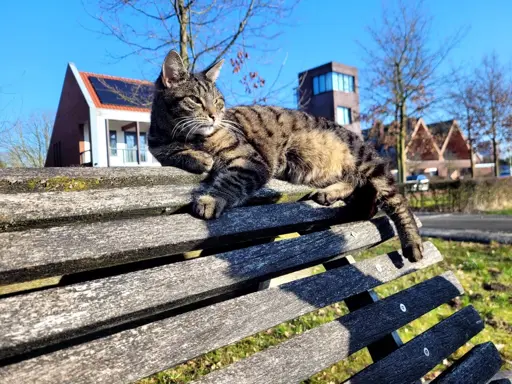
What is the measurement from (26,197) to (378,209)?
2.07 meters

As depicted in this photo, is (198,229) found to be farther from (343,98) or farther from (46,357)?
(343,98)

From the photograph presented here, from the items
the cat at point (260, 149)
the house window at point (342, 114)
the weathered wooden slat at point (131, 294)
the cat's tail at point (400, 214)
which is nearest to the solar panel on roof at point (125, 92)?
the cat at point (260, 149)

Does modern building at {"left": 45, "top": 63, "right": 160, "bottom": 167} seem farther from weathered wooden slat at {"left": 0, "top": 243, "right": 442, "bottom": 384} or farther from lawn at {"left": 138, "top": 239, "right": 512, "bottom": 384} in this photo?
weathered wooden slat at {"left": 0, "top": 243, "right": 442, "bottom": 384}

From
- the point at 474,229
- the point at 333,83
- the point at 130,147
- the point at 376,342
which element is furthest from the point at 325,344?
the point at 333,83

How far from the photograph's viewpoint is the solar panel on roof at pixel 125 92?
22.5 ft

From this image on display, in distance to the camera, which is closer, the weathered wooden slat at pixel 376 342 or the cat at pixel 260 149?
the weathered wooden slat at pixel 376 342

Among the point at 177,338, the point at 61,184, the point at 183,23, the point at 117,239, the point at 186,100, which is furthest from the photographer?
the point at 183,23

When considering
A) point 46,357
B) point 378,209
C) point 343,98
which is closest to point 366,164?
point 378,209

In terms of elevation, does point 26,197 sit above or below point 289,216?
above

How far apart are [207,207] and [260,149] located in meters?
1.34

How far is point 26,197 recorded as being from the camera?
1301 millimetres

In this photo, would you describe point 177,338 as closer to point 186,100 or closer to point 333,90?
point 186,100

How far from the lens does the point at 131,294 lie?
1.15 meters

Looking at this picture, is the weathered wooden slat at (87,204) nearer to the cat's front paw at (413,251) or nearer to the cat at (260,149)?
the cat at (260,149)
